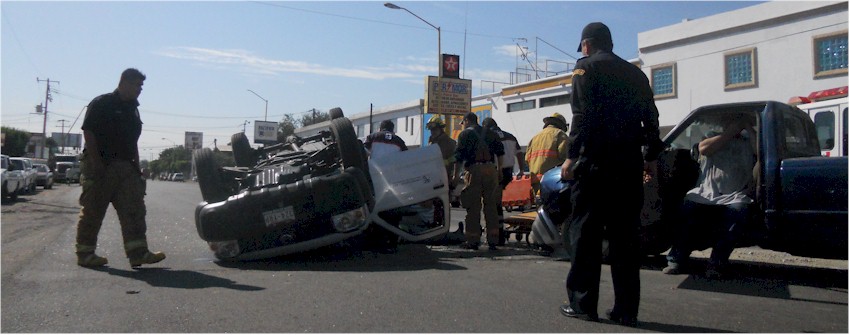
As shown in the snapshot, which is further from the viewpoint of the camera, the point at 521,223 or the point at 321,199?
the point at 521,223

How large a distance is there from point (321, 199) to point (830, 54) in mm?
22448

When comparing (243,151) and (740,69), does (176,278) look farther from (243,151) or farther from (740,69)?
(740,69)

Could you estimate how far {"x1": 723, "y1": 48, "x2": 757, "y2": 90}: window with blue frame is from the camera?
25844 mm

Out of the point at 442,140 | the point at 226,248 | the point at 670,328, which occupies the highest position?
the point at 442,140

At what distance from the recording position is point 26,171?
26156mm

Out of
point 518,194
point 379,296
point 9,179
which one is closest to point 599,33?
point 379,296

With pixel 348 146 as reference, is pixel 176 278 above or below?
below

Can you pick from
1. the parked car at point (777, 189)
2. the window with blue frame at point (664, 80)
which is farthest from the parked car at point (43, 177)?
the parked car at point (777, 189)

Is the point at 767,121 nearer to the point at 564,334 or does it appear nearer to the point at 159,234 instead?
the point at 564,334

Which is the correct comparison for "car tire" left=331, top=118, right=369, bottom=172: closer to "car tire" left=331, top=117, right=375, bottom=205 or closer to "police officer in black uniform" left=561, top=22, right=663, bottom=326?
"car tire" left=331, top=117, right=375, bottom=205

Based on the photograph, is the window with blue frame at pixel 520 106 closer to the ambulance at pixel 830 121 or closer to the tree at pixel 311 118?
the ambulance at pixel 830 121

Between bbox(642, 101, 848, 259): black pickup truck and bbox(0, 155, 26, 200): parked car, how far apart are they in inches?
759

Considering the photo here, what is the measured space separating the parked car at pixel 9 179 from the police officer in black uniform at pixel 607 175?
19970 millimetres

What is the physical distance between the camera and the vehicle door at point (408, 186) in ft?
21.4
